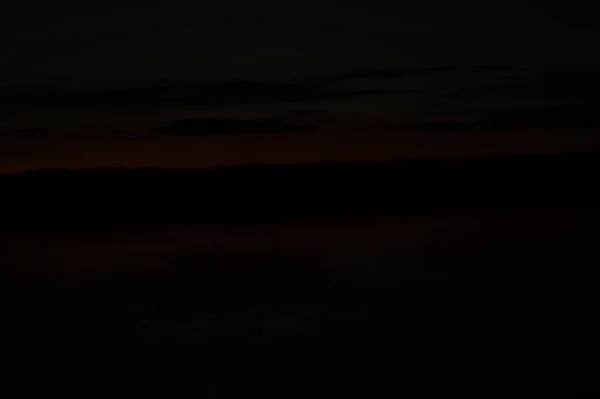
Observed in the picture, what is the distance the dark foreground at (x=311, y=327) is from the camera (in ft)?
17.4

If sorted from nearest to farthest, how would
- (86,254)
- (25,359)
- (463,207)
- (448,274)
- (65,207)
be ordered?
(25,359) < (448,274) < (86,254) < (463,207) < (65,207)

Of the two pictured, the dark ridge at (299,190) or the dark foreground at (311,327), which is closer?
the dark foreground at (311,327)

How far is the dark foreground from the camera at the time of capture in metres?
5.31

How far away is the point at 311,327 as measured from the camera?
20.9 ft

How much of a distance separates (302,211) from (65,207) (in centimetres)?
391

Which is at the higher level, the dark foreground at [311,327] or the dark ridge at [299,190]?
the dark ridge at [299,190]

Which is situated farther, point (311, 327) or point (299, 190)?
point (299, 190)

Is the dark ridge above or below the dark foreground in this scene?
above

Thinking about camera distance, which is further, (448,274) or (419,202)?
(419,202)

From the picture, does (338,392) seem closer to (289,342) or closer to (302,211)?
(289,342)

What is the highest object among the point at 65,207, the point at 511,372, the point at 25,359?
the point at 65,207

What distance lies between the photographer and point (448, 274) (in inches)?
323

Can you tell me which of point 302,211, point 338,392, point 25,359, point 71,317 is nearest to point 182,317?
point 71,317

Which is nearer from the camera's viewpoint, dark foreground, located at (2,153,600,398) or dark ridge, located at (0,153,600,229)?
dark foreground, located at (2,153,600,398)
